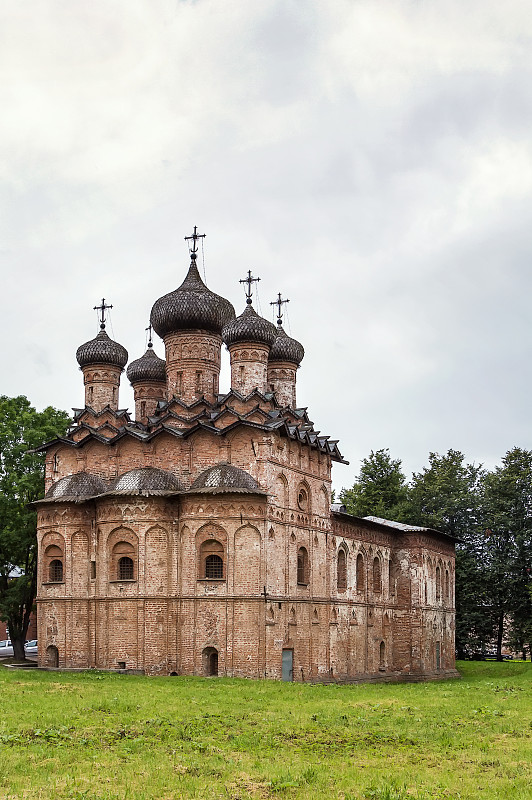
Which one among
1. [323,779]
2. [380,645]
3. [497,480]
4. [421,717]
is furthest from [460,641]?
[323,779]

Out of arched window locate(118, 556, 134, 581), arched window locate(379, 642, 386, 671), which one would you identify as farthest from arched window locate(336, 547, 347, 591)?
arched window locate(118, 556, 134, 581)

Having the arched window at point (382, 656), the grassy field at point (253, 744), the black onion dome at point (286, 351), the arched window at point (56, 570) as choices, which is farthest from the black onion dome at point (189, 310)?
the arched window at point (382, 656)

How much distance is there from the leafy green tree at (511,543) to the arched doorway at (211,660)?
22.8m

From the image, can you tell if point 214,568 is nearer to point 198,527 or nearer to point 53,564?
point 198,527

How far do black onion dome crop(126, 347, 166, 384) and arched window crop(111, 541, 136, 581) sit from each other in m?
10.3

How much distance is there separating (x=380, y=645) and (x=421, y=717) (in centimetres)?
1997

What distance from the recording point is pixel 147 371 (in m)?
37.6

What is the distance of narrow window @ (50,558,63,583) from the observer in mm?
30094

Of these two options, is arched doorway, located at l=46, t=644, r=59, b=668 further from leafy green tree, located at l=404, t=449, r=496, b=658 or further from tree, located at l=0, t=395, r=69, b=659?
leafy green tree, located at l=404, t=449, r=496, b=658

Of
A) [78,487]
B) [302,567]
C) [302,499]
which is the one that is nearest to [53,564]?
[78,487]

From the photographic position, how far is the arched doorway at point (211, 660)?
91.1 feet

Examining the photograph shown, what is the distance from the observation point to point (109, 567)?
28.8 metres

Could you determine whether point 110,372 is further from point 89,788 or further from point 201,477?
point 89,788

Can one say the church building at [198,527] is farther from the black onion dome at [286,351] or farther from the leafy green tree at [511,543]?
the leafy green tree at [511,543]
